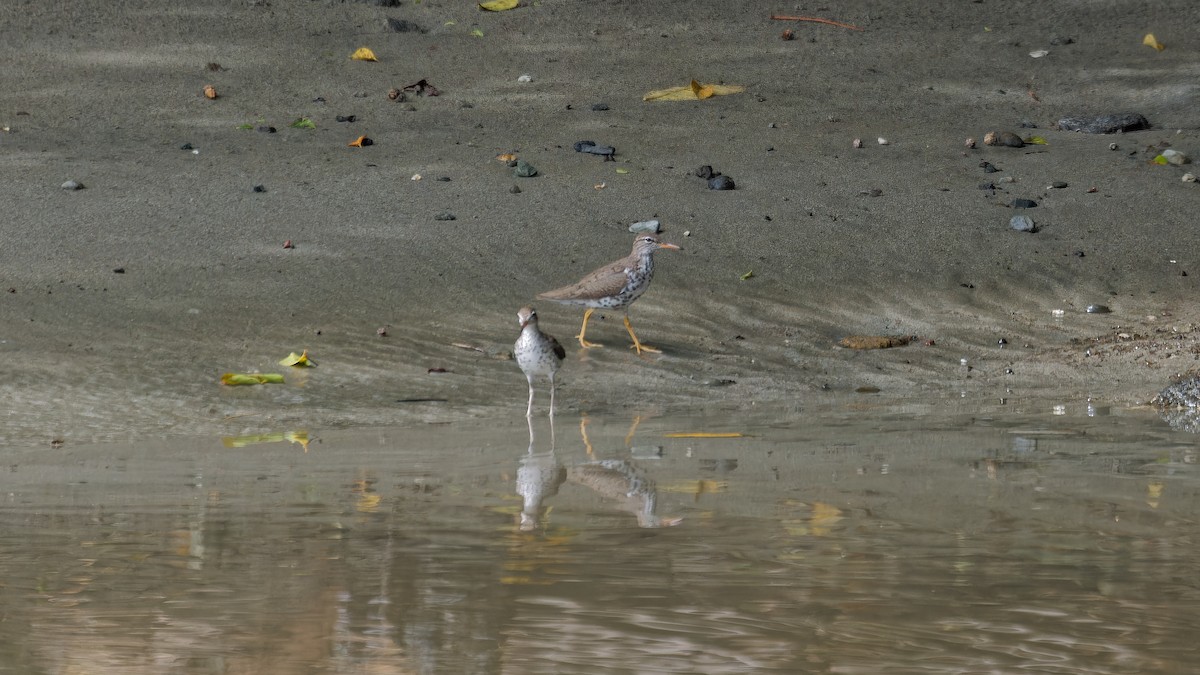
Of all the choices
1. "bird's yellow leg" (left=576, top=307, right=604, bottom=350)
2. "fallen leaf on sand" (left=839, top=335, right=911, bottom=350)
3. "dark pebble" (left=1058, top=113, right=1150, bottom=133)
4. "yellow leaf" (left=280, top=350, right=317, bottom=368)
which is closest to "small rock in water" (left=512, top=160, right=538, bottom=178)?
"bird's yellow leg" (left=576, top=307, right=604, bottom=350)

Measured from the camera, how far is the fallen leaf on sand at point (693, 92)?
13.2 m

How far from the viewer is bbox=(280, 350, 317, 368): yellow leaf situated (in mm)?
8203

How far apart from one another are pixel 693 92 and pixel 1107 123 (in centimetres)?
354

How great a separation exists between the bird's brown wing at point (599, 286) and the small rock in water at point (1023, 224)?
3387 millimetres

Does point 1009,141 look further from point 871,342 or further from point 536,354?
point 536,354

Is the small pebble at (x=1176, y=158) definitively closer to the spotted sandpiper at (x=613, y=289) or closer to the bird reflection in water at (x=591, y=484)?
the spotted sandpiper at (x=613, y=289)

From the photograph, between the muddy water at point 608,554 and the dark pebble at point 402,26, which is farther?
the dark pebble at point 402,26

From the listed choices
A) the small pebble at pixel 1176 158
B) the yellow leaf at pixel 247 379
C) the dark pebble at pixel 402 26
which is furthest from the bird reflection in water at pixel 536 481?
the dark pebble at pixel 402 26

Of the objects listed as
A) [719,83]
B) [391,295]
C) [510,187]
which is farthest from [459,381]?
[719,83]

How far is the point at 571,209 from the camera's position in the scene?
35.5 ft

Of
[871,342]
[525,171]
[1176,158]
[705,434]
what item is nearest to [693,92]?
[525,171]

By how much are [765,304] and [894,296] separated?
92 centimetres

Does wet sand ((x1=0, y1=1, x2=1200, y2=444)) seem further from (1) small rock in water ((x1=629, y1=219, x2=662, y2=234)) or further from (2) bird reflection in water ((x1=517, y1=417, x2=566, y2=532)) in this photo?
(2) bird reflection in water ((x1=517, y1=417, x2=566, y2=532))

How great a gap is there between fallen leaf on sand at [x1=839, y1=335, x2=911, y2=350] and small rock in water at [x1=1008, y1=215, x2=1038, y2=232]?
80.9 inches
